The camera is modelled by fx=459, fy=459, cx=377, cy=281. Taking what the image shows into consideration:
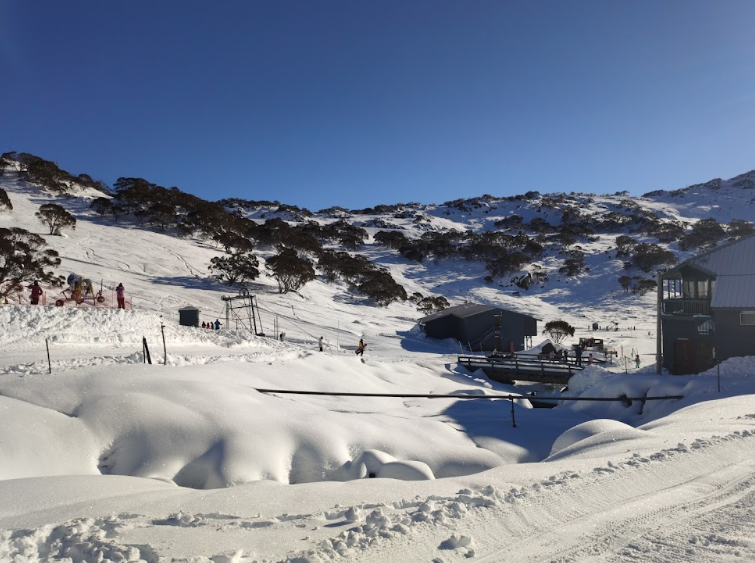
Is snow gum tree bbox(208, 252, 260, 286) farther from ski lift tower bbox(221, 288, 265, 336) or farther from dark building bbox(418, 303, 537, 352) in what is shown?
dark building bbox(418, 303, 537, 352)

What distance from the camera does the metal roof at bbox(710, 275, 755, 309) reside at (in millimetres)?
17703

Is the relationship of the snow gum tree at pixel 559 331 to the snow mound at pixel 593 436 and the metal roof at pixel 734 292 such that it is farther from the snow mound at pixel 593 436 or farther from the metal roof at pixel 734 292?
the snow mound at pixel 593 436

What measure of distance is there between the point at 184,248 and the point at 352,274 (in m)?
18.6

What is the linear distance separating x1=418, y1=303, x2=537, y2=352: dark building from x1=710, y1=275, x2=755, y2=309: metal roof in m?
15.5

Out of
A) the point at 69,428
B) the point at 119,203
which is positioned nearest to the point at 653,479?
the point at 69,428

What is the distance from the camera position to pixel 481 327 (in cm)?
3428

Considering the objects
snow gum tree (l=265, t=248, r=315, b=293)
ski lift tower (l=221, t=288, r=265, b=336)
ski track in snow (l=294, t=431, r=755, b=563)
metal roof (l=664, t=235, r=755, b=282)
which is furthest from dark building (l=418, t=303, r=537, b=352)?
ski track in snow (l=294, t=431, r=755, b=563)

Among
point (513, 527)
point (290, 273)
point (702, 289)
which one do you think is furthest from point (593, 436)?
point (290, 273)

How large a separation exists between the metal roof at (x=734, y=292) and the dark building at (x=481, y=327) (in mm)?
15516

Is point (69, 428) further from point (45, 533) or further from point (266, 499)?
point (266, 499)

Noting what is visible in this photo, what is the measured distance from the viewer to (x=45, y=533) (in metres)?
4.49

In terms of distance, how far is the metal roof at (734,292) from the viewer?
17.7 metres

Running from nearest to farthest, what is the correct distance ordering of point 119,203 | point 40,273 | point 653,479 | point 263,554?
1. point 263,554
2. point 653,479
3. point 40,273
4. point 119,203

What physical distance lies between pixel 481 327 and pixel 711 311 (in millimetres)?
16879
